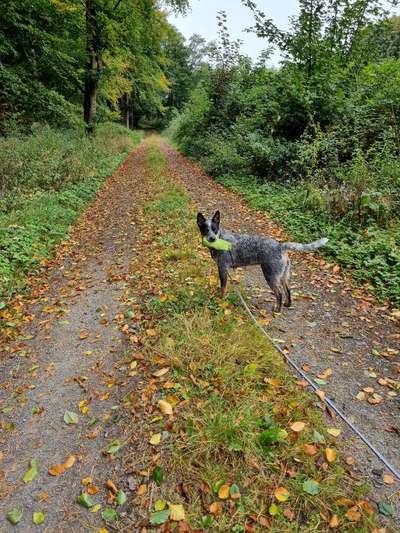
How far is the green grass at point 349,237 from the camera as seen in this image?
5527mm

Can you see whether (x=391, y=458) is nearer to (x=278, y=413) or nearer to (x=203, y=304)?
(x=278, y=413)

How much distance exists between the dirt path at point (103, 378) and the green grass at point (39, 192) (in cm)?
54

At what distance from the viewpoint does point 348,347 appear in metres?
4.22

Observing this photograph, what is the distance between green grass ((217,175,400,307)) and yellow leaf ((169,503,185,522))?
162 inches

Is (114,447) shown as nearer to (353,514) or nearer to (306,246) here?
(353,514)

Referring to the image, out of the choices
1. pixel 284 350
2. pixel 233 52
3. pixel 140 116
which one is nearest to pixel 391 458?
pixel 284 350

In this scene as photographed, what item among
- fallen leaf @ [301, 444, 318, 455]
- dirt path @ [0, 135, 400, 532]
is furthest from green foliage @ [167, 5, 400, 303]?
fallen leaf @ [301, 444, 318, 455]

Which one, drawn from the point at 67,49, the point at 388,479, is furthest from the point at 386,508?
the point at 67,49

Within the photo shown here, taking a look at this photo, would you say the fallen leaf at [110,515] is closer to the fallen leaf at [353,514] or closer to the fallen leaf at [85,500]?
the fallen leaf at [85,500]

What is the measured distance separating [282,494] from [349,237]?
17.7ft

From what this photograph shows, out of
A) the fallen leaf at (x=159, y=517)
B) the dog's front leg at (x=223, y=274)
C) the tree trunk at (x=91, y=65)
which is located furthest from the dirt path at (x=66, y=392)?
the tree trunk at (x=91, y=65)

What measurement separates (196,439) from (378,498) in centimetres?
142

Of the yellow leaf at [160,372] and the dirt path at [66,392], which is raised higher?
the yellow leaf at [160,372]

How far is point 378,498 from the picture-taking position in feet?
8.28
